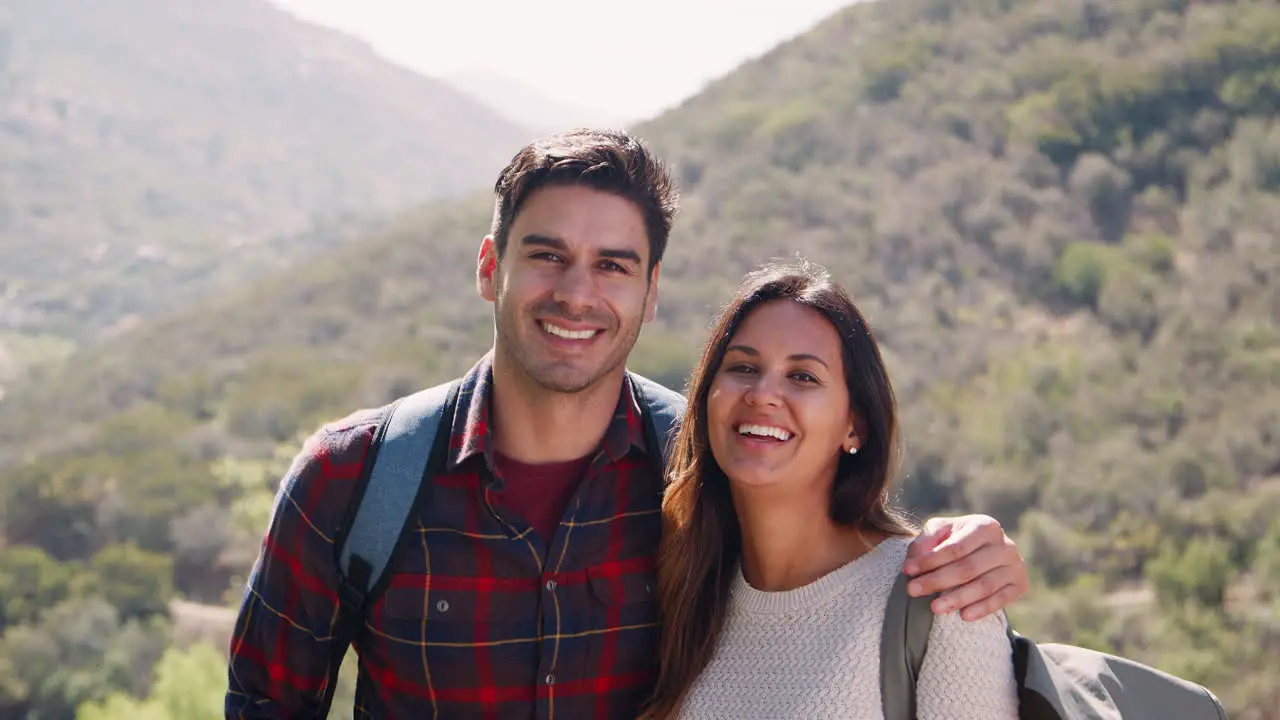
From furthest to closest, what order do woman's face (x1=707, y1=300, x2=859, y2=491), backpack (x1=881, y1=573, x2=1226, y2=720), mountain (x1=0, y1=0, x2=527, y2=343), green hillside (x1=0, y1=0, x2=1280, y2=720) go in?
mountain (x1=0, y1=0, x2=527, y2=343) → green hillside (x1=0, y1=0, x2=1280, y2=720) → woman's face (x1=707, y1=300, x2=859, y2=491) → backpack (x1=881, y1=573, x2=1226, y2=720)

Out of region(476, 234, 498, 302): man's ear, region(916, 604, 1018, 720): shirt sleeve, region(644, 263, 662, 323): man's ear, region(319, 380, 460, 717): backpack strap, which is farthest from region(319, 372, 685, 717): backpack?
region(916, 604, 1018, 720): shirt sleeve

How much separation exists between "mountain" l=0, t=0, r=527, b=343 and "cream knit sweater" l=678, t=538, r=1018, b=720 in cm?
7920

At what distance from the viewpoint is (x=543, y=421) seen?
3072 millimetres

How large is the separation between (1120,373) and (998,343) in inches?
139

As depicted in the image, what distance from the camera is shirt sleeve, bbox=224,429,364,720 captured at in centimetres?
291

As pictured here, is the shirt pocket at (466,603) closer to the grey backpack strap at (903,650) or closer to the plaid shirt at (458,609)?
→ the plaid shirt at (458,609)

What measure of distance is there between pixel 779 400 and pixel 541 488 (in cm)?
66

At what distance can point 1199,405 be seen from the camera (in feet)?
79.3

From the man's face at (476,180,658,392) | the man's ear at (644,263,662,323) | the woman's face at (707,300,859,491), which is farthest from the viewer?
the man's ear at (644,263,662,323)

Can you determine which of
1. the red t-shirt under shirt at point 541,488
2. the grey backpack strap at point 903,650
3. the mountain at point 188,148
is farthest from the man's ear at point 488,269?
the mountain at point 188,148

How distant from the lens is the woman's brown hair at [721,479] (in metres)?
2.97

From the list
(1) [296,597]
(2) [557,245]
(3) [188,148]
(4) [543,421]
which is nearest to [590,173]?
(2) [557,245]

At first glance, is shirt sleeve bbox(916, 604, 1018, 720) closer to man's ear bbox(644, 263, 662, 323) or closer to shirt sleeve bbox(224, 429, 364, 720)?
man's ear bbox(644, 263, 662, 323)

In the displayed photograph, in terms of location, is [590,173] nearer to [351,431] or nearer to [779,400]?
[779,400]
